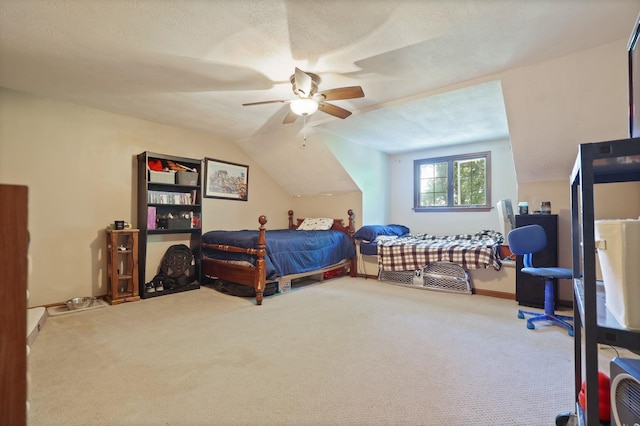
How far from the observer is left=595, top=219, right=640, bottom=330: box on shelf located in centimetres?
68

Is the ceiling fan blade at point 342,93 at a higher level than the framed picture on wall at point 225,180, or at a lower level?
higher

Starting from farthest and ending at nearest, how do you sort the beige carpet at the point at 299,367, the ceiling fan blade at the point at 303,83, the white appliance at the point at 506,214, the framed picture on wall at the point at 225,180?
1. the framed picture on wall at the point at 225,180
2. the white appliance at the point at 506,214
3. the ceiling fan blade at the point at 303,83
4. the beige carpet at the point at 299,367

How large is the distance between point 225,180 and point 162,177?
43.8 inches

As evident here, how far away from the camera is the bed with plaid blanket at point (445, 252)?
352 centimetres

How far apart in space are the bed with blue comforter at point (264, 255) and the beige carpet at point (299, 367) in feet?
1.66

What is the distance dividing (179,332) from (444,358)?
208 cm

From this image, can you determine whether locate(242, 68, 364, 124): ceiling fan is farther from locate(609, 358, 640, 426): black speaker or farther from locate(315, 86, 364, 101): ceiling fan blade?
locate(609, 358, 640, 426): black speaker

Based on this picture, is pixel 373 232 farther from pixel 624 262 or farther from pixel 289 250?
pixel 624 262

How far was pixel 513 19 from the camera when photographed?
6.13ft

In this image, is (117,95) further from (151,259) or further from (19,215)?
(19,215)

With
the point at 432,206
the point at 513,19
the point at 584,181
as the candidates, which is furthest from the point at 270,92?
the point at 432,206

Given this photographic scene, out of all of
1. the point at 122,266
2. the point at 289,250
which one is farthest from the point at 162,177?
the point at 289,250

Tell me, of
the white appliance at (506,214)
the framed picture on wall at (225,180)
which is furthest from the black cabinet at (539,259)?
the framed picture on wall at (225,180)

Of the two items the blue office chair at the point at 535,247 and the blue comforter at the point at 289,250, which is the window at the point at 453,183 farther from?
the blue office chair at the point at 535,247
